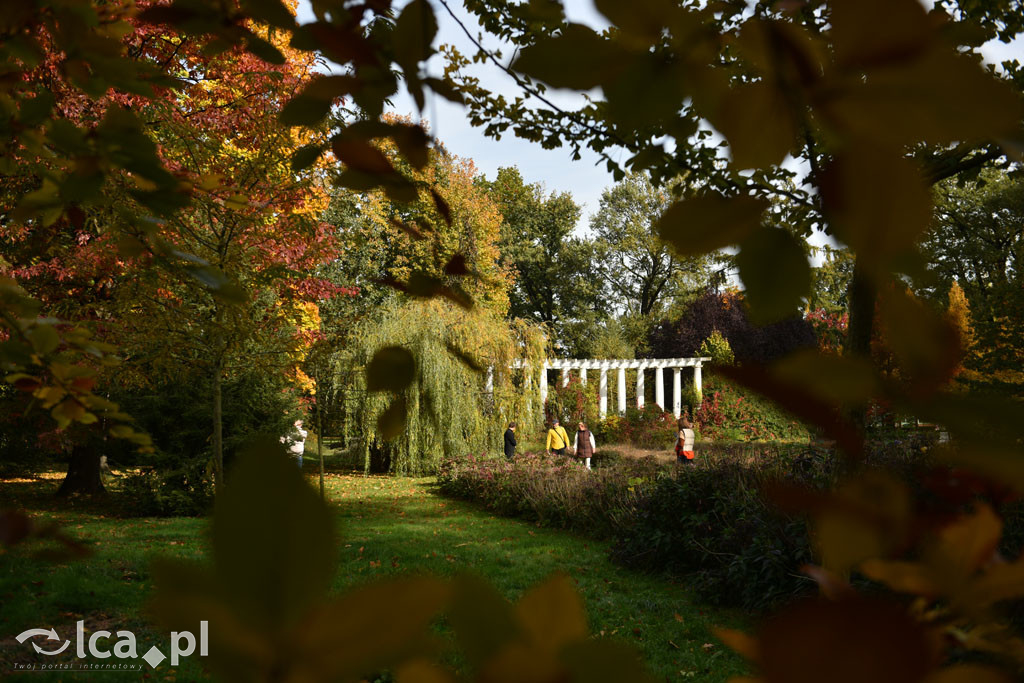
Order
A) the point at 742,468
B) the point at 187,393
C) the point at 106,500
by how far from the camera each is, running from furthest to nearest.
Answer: the point at 106,500
the point at 187,393
the point at 742,468

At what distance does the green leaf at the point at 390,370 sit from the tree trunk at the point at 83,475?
1178cm

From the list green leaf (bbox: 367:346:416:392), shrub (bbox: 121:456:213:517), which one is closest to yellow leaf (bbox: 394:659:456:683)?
green leaf (bbox: 367:346:416:392)

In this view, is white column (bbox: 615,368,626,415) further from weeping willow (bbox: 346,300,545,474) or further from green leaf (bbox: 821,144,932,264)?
green leaf (bbox: 821,144,932,264)

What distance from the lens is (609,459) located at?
12375 millimetres

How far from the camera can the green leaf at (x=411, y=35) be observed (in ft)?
1.58

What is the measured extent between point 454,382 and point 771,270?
11.7m

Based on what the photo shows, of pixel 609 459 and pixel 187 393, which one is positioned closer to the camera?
pixel 187 393

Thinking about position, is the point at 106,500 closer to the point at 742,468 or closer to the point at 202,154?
the point at 202,154

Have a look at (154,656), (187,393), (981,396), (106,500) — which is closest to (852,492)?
(981,396)

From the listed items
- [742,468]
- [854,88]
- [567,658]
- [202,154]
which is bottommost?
[742,468]

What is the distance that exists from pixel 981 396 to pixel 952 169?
9.34 ft

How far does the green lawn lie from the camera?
12.8 feet

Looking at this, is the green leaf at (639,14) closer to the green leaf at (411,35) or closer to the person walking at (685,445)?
the green leaf at (411,35)

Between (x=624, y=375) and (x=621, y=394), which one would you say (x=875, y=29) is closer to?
(x=621, y=394)
